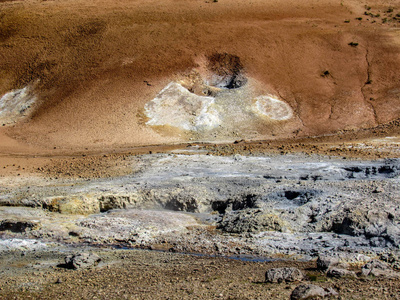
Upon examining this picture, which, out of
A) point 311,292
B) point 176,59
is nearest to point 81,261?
point 311,292

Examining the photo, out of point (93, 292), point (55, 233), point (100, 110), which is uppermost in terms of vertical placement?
point (93, 292)

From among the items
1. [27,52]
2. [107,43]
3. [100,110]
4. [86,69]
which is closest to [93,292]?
[100,110]

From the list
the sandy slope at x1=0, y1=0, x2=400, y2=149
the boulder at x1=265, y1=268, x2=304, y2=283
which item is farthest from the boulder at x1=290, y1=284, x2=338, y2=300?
the sandy slope at x1=0, y1=0, x2=400, y2=149

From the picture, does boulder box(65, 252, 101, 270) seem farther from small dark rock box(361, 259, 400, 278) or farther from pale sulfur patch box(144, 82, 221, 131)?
pale sulfur patch box(144, 82, 221, 131)

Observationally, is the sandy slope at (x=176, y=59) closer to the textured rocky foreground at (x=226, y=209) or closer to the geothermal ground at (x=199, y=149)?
the geothermal ground at (x=199, y=149)

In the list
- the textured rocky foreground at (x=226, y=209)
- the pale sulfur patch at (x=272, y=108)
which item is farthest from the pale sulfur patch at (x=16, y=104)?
the pale sulfur patch at (x=272, y=108)

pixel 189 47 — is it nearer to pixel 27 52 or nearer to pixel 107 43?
pixel 107 43
